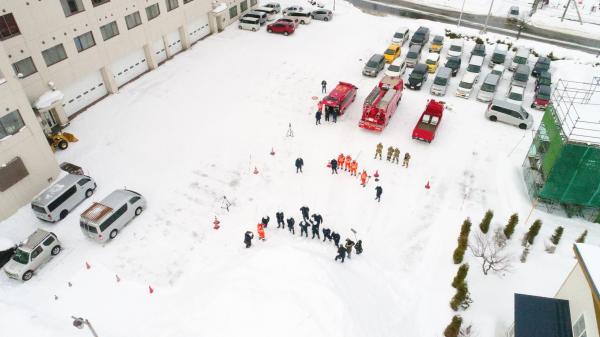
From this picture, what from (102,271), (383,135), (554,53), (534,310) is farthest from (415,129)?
(554,53)

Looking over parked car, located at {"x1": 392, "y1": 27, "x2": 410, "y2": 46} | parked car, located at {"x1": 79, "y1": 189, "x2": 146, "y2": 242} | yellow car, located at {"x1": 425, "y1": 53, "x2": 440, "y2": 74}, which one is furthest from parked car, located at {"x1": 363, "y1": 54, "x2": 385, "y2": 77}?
parked car, located at {"x1": 79, "y1": 189, "x2": 146, "y2": 242}

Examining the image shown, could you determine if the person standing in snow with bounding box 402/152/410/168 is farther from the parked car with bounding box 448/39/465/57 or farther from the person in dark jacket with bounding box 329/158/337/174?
the parked car with bounding box 448/39/465/57

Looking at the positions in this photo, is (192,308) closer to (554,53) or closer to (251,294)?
(251,294)

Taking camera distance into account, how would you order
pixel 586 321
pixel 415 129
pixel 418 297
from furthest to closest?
pixel 415 129 → pixel 418 297 → pixel 586 321

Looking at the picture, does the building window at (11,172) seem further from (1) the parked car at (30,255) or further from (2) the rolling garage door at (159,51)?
(2) the rolling garage door at (159,51)

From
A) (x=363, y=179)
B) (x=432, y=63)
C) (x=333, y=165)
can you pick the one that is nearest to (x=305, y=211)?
(x=333, y=165)

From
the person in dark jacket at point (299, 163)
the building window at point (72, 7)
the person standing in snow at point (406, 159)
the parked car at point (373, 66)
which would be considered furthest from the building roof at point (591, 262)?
the building window at point (72, 7)

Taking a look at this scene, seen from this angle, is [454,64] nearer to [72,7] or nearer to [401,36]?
[401,36]
